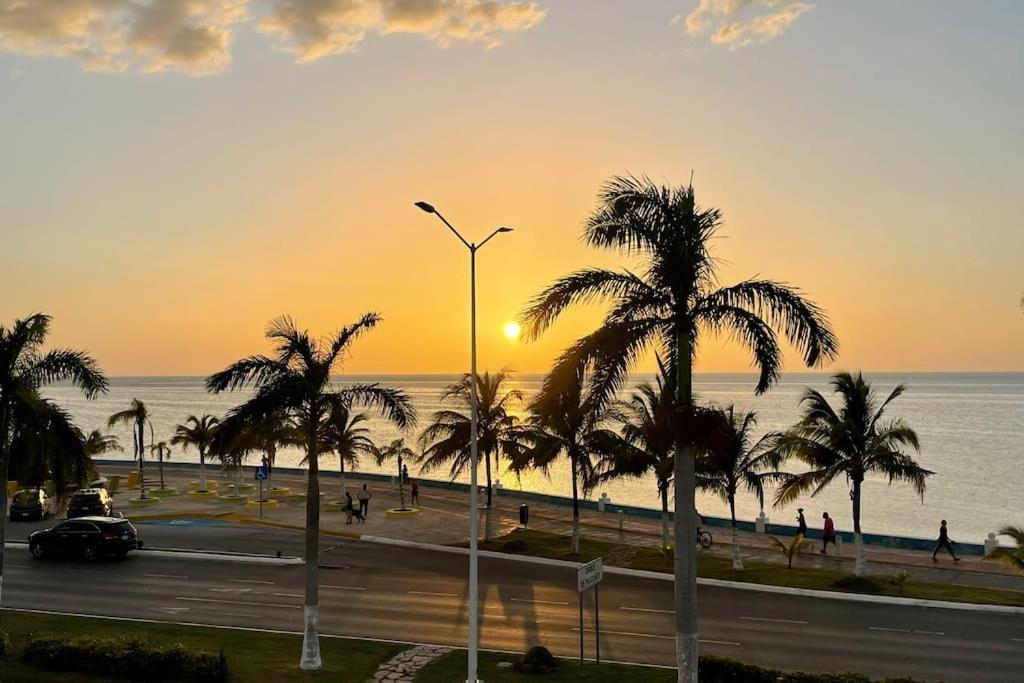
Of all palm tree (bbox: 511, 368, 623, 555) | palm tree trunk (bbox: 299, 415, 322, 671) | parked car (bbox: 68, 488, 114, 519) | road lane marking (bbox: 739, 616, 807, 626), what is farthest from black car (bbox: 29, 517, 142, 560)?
road lane marking (bbox: 739, 616, 807, 626)

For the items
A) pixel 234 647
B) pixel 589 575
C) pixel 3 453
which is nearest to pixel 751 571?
pixel 589 575

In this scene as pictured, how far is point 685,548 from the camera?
15.4 m

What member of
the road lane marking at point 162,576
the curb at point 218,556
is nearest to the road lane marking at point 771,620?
the curb at point 218,556

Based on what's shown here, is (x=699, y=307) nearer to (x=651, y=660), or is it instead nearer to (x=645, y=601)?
(x=651, y=660)

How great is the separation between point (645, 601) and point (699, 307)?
1344cm

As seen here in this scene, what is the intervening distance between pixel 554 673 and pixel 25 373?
564 inches

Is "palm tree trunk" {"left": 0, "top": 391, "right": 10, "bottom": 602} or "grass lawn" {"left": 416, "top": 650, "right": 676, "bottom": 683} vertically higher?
"palm tree trunk" {"left": 0, "top": 391, "right": 10, "bottom": 602}

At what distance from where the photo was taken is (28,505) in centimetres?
4378

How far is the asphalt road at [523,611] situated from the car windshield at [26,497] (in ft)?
35.3

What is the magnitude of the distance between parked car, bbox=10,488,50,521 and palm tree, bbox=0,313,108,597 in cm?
2582

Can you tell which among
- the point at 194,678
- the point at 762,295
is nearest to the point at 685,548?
the point at 762,295

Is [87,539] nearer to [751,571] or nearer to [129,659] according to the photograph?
[129,659]

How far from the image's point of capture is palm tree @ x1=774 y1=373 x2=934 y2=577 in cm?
2880

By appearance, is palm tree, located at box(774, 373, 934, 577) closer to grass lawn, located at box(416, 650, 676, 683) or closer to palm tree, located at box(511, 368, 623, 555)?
palm tree, located at box(511, 368, 623, 555)
